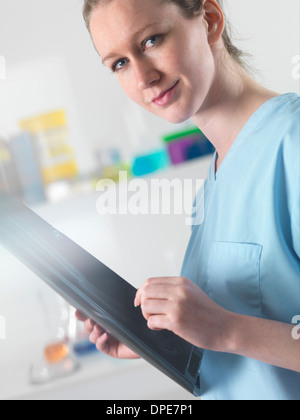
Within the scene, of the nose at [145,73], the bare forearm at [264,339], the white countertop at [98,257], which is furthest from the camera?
the white countertop at [98,257]

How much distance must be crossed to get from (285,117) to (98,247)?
1132mm

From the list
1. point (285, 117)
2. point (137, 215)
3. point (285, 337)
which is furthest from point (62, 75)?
point (285, 337)

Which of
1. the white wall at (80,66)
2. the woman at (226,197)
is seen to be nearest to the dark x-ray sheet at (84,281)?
the woman at (226,197)

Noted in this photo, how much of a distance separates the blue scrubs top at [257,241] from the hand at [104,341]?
14 centimetres

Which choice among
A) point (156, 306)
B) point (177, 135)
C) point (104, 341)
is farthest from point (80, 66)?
point (156, 306)

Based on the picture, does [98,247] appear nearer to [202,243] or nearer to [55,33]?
[55,33]

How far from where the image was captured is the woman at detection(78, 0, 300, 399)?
472 mm

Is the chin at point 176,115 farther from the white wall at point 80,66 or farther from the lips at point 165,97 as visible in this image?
the white wall at point 80,66

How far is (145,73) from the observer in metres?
0.57

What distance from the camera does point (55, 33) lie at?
1418mm

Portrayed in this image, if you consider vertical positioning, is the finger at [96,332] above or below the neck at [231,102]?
below

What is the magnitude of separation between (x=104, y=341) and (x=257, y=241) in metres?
0.33

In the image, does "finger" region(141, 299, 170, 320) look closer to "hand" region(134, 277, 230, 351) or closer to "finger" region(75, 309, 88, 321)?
"hand" region(134, 277, 230, 351)

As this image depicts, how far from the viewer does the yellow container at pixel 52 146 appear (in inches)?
53.0
